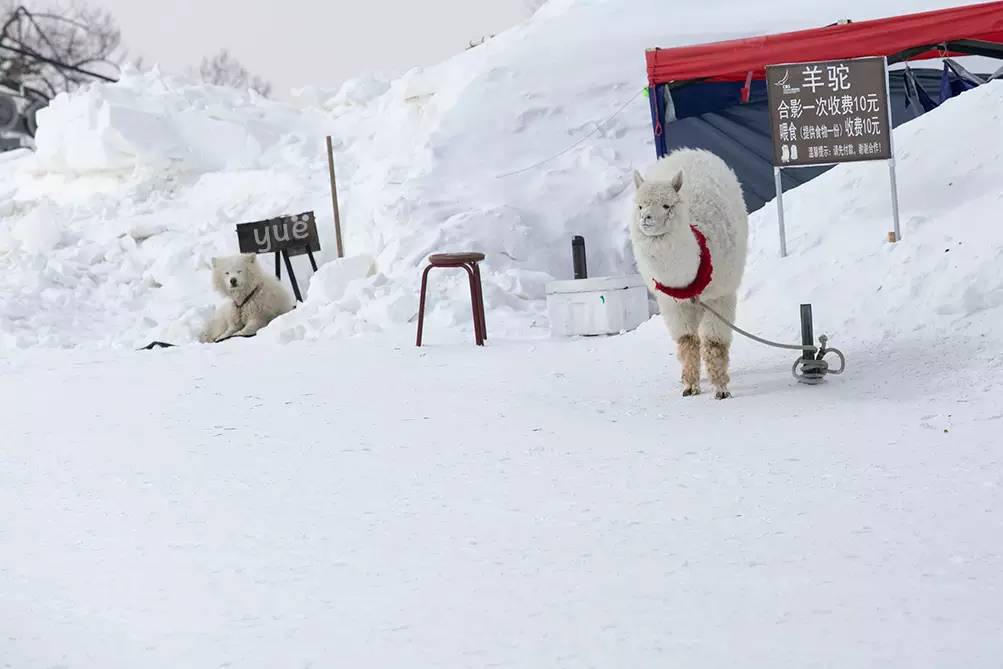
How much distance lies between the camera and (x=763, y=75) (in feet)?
39.9

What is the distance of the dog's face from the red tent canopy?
475cm

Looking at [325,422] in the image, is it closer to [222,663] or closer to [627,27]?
[222,663]

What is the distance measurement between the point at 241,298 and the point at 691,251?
6.88m

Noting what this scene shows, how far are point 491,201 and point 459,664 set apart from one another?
1134cm

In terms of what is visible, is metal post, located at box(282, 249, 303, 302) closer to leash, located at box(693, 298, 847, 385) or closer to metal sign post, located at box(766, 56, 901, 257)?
metal sign post, located at box(766, 56, 901, 257)

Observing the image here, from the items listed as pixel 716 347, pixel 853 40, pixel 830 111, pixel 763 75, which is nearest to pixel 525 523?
pixel 716 347

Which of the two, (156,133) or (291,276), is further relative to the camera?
(156,133)

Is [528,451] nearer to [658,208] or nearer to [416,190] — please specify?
[658,208]

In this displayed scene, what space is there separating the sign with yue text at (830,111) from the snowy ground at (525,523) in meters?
2.03

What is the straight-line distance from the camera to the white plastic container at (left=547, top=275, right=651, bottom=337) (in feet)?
33.7

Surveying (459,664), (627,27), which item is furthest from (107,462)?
(627,27)

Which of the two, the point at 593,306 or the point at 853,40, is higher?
the point at 853,40

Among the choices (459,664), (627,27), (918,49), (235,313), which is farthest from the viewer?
(627,27)

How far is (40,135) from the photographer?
24.1m
